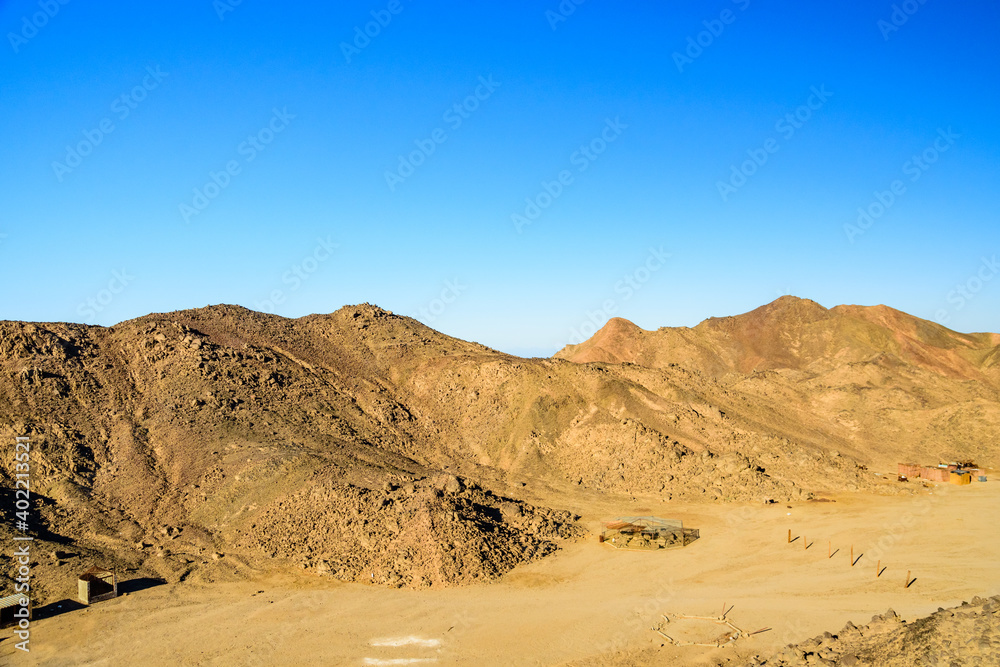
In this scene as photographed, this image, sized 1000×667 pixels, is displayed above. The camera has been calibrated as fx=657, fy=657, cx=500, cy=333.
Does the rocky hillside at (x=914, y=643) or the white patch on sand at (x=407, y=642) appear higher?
the rocky hillside at (x=914, y=643)

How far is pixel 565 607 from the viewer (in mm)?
20531

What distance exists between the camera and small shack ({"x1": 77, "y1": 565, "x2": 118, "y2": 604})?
20.3 metres

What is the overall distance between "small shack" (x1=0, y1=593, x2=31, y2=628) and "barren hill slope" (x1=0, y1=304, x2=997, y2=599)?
1.47 metres

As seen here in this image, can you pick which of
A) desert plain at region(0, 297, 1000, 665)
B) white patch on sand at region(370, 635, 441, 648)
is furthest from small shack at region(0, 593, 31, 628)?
white patch on sand at region(370, 635, 441, 648)

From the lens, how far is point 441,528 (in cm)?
2348

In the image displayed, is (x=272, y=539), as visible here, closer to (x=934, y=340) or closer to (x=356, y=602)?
(x=356, y=602)

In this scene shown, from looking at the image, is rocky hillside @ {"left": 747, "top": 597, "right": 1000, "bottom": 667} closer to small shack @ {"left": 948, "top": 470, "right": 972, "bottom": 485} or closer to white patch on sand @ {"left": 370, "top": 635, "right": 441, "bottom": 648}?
white patch on sand @ {"left": 370, "top": 635, "right": 441, "bottom": 648}

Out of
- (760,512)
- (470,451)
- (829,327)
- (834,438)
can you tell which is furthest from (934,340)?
(470,451)

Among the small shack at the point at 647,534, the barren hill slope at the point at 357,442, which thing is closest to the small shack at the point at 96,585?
the barren hill slope at the point at 357,442

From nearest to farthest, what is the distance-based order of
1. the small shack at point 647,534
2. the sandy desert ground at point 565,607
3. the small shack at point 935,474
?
the sandy desert ground at point 565,607 → the small shack at point 647,534 → the small shack at point 935,474

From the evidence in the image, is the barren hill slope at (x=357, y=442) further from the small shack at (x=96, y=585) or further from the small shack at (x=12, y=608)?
the small shack at (x=12, y=608)

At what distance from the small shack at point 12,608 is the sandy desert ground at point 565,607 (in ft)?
2.70

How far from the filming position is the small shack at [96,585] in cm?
2031

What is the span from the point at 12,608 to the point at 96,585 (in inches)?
86.9
